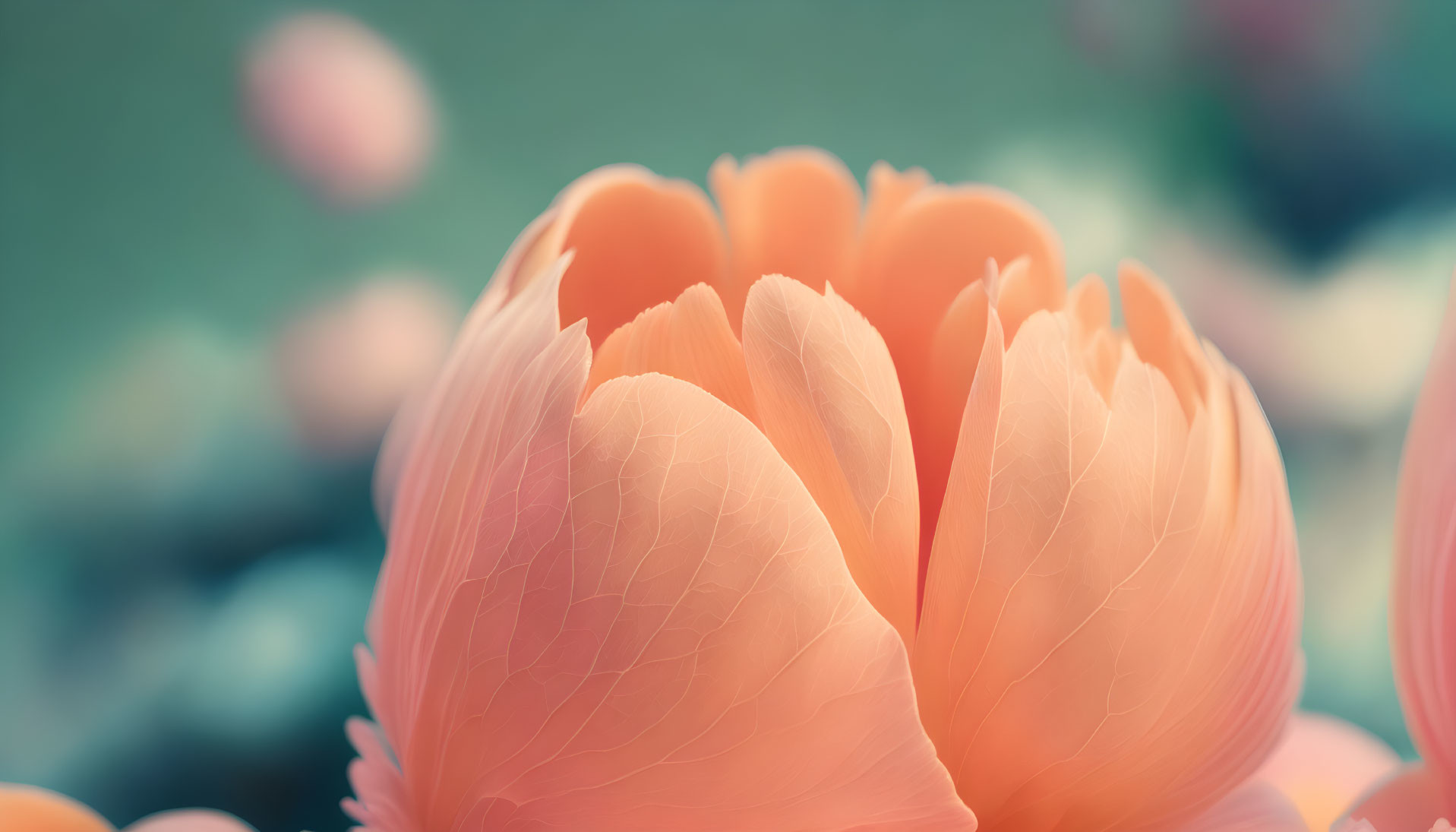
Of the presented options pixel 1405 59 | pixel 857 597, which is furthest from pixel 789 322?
pixel 1405 59

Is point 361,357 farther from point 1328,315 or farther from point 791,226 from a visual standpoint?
A: point 1328,315

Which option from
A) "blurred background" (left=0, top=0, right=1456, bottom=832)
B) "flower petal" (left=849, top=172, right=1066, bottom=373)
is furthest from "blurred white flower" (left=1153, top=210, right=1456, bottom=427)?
"flower petal" (left=849, top=172, right=1066, bottom=373)

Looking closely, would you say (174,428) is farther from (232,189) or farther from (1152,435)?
(1152,435)

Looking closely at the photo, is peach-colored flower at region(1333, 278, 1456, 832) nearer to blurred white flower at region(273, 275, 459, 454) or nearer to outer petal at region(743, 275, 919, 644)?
outer petal at region(743, 275, 919, 644)

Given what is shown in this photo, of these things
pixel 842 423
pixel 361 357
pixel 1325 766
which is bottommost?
pixel 1325 766

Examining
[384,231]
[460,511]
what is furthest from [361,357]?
[460,511]
